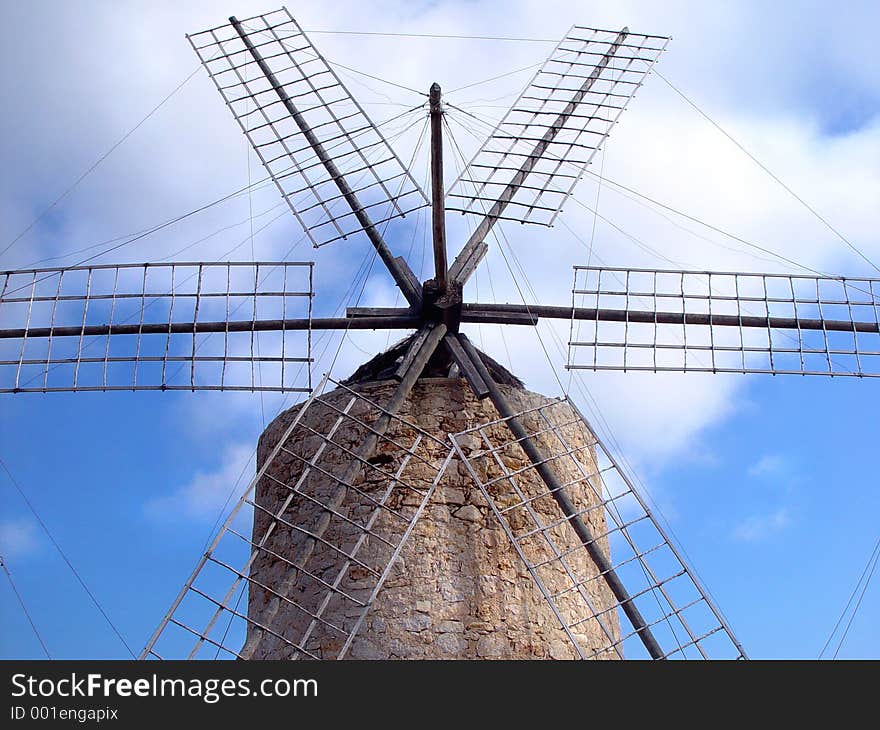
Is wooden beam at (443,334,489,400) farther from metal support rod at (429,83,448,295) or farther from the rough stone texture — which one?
metal support rod at (429,83,448,295)

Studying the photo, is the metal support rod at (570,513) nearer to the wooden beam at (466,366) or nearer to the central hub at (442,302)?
the wooden beam at (466,366)

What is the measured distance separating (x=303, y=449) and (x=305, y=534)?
63 cm

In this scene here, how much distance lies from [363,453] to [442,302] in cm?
117

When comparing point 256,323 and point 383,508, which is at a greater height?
point 256,323

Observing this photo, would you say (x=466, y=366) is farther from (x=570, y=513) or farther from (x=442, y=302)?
(x=570, y=513)

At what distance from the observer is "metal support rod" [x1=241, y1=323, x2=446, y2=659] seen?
667cm

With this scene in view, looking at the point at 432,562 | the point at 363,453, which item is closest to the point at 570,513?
the point at 432,562

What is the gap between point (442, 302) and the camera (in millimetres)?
7609

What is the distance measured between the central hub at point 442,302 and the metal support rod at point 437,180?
0.67 feet

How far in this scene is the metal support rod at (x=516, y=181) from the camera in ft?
26.0

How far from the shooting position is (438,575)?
680cm
